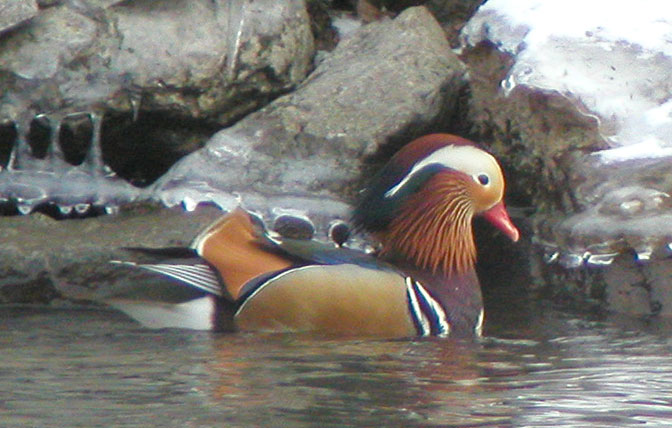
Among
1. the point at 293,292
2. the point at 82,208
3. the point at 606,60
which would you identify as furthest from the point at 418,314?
the point at 82,208

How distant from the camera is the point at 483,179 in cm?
640

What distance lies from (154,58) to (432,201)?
5.32ft

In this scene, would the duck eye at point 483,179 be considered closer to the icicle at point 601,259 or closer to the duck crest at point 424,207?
the duck crest at point 424,207

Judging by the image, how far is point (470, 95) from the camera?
7.25 metres

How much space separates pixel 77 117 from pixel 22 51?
0.39 meters

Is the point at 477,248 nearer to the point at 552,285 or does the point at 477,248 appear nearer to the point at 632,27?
the point at 552,285

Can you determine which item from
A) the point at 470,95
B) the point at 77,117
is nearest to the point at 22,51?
the point at 77,117

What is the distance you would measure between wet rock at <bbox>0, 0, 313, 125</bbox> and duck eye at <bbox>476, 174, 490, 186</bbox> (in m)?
1.54

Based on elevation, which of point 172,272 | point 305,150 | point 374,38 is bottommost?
point 172,272

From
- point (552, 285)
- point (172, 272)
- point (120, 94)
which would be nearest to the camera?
point (172, 272)

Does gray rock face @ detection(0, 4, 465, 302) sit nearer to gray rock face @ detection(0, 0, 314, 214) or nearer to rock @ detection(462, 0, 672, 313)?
gray rock face @ detection(0, 0, 314, 214)

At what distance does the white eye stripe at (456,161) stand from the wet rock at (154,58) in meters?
1.44

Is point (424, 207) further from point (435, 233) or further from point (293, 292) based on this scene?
point (293, 292)

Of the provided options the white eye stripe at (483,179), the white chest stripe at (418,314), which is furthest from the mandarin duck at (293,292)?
the white eye stripe at (483,179)
